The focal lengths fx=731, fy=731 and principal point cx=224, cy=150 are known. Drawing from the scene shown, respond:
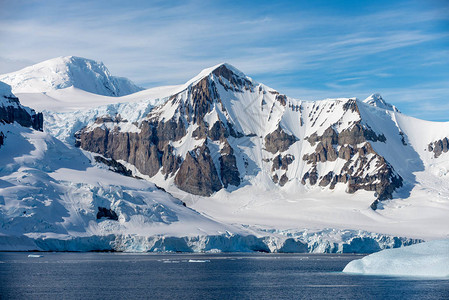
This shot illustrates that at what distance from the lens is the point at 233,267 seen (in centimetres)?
15762

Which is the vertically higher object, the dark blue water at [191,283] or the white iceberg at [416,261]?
the white iceberg at [416,261]

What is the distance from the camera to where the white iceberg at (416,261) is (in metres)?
115

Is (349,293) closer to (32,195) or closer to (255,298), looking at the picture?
(255,298)

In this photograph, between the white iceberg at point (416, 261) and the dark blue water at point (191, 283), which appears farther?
the white iceberg at point (416, 261)

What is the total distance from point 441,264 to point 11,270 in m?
75.1

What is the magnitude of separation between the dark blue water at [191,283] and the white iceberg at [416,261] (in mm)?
1576

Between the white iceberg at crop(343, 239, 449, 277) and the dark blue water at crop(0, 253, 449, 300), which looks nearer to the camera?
the dark blue water at crop(0, 253, 449, 300)

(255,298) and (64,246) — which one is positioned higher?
(255,298)

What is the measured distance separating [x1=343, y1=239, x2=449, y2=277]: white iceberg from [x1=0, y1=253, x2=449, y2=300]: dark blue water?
1576 millimetres

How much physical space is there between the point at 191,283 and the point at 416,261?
1427 inches

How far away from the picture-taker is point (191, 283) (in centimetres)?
11712

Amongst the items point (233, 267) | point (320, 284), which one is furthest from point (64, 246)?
point (320, 284)

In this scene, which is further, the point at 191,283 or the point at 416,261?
the point at 416,261

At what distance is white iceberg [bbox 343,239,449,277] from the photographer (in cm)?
11488
